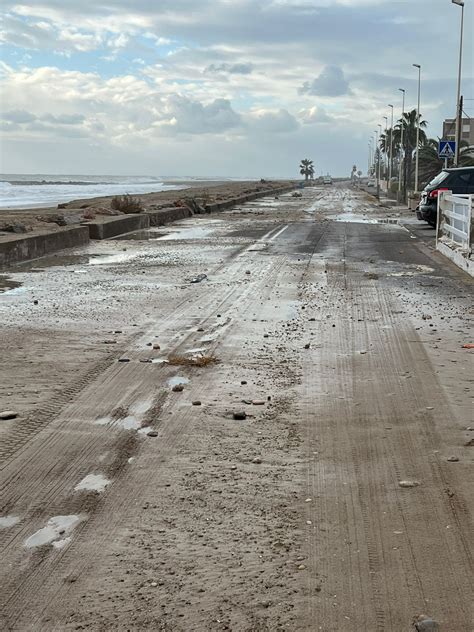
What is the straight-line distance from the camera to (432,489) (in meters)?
4.79

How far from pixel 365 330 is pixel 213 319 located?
1.89 metres

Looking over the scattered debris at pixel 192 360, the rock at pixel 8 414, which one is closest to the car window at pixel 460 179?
the scattered debris at pixel 192 360

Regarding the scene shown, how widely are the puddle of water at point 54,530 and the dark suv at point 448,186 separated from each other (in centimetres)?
2245

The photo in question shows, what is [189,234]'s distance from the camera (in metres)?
25.3

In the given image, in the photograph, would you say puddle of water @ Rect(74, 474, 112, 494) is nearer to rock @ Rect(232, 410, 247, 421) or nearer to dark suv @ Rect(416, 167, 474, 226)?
rock @ Rect(232, 410, 247, 421)

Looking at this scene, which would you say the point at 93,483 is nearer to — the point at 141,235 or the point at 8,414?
the point at 8,414

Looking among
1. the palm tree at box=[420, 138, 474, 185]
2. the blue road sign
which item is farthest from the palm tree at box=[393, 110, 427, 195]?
the blue road sign

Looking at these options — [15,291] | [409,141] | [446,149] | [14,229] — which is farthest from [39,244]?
[409,141]

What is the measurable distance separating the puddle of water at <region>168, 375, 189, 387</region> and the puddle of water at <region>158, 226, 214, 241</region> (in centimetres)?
1628

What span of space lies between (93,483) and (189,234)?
20717 millimetres

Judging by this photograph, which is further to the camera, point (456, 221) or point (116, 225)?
point (116, 225)

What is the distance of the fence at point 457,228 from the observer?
644 inches

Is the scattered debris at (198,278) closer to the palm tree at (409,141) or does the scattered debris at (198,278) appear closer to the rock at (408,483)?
the rock at (408,483)

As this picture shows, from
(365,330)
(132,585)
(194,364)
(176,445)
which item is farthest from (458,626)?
(365,330)
